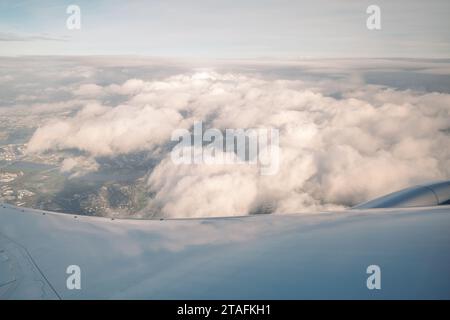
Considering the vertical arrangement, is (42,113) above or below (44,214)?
above

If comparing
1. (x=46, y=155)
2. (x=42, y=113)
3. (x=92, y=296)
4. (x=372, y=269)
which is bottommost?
(x=92, y=296)

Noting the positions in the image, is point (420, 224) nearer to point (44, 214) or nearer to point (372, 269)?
point (372, 269)

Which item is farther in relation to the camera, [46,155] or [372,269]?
[46,155]

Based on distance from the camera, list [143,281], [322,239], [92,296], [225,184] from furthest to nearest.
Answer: [225,184] < [322,239] < [143,281] < [92,296]

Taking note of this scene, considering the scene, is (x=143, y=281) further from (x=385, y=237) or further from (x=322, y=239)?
(x=385, y=237)
